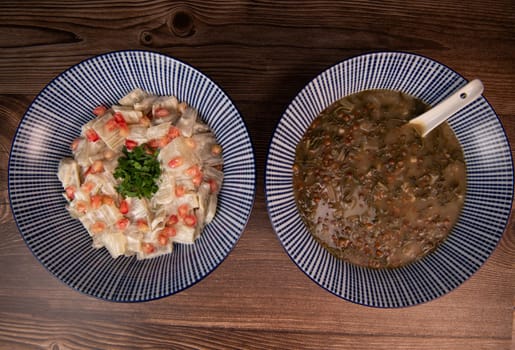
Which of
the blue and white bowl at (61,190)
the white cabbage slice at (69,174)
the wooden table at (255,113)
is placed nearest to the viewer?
the blue and white bowl at (61,190)

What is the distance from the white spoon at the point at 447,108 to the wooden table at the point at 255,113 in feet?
1.78

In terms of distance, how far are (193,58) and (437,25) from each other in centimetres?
182

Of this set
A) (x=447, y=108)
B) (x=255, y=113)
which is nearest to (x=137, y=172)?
(x=255, y=113)

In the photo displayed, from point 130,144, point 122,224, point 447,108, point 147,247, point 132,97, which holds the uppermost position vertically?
point 132,97

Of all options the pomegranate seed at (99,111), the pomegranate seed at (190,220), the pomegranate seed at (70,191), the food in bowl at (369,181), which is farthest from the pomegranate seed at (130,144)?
the food in bowl at (369,181)

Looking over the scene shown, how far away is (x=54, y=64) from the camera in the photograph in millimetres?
2926

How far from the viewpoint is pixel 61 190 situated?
266 centimetres

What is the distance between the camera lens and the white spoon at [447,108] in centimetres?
244

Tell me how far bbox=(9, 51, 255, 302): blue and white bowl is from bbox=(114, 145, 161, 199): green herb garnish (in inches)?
17.6

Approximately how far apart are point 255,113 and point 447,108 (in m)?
1.27

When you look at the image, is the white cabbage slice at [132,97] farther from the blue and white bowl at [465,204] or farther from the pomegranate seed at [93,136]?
the blue and white bowl at [465,204]

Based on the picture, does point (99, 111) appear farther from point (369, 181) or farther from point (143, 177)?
point (369, 181)

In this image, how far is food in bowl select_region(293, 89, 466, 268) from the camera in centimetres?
262

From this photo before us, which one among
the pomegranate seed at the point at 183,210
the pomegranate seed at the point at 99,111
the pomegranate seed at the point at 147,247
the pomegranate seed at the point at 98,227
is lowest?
the pomegranate seed at the point at 147,247
